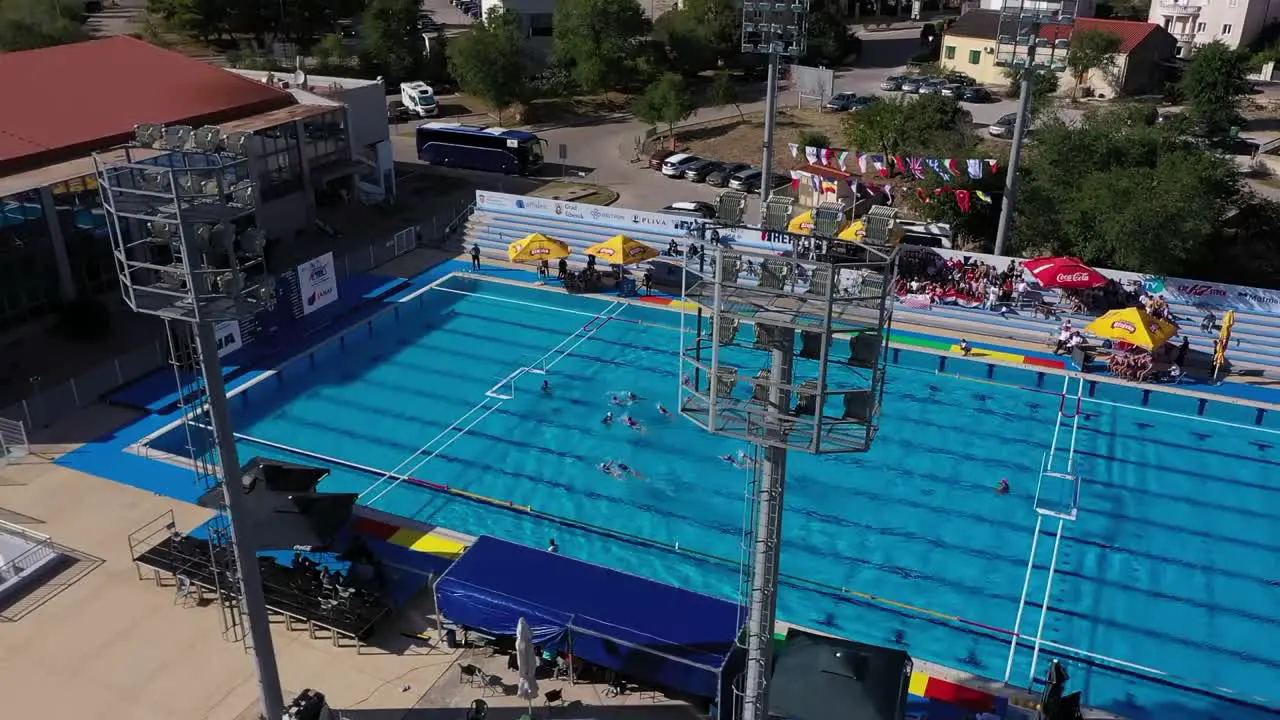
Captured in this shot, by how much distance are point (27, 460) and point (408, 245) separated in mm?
16015

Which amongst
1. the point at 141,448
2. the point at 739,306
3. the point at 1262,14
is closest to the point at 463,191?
the point at 141,448

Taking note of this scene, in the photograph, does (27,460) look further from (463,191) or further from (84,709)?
(463,191)

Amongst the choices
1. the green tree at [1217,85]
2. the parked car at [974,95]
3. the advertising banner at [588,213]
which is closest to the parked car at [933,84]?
the parked car at [974,95]

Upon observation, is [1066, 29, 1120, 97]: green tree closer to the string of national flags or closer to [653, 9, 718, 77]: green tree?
[653, 9, 718, 77]: green tree

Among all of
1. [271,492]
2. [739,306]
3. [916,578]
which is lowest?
[916,578]

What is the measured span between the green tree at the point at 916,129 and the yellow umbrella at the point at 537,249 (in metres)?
14.9

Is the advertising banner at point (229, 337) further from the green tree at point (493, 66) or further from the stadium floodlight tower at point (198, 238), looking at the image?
the green tree at point (493, 66)

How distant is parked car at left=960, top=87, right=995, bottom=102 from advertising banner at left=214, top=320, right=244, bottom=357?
152ft

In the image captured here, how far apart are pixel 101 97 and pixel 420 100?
80.4ft

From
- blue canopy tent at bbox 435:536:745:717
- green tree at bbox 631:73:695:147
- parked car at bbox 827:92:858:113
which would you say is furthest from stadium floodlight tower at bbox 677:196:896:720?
parked car at bbox 827:92:858:113

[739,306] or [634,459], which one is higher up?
[739,306]

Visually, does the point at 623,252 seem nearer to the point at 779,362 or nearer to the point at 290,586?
the point at 290,586

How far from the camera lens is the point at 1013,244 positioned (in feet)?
105

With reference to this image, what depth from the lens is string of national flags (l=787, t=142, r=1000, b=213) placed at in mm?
31625
